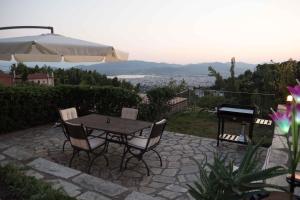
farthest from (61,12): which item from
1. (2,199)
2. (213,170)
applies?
(213,170)

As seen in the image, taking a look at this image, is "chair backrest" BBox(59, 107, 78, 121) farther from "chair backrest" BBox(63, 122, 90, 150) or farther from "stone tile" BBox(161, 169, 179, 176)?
"stone tile" BBox(161, 169, 179, 176)

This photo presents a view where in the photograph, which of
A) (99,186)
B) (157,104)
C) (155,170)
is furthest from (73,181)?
(157,104)

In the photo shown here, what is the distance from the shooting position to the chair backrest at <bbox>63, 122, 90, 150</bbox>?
16.7ft

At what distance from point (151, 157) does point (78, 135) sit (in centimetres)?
178

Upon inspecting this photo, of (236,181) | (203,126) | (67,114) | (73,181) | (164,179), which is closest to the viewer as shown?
(236,181)

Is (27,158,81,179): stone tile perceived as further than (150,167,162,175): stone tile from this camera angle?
No

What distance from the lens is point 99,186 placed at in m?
3.92

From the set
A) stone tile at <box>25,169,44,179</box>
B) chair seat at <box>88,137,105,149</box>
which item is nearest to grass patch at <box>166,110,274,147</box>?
chair seat at <box>88,137,105,149</box>

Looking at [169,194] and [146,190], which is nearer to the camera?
[169,194]

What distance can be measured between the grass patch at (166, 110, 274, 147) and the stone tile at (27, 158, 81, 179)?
4590mm

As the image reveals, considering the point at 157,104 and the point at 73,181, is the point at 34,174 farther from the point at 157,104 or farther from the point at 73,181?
the point at 157,104

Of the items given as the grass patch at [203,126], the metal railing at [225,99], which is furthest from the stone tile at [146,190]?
the metal railing at [225,99]

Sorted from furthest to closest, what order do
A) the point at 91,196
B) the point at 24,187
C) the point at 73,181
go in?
the point at 73,181 < the point at 24,187 < the point at 91,196

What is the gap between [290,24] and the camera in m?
11.5
